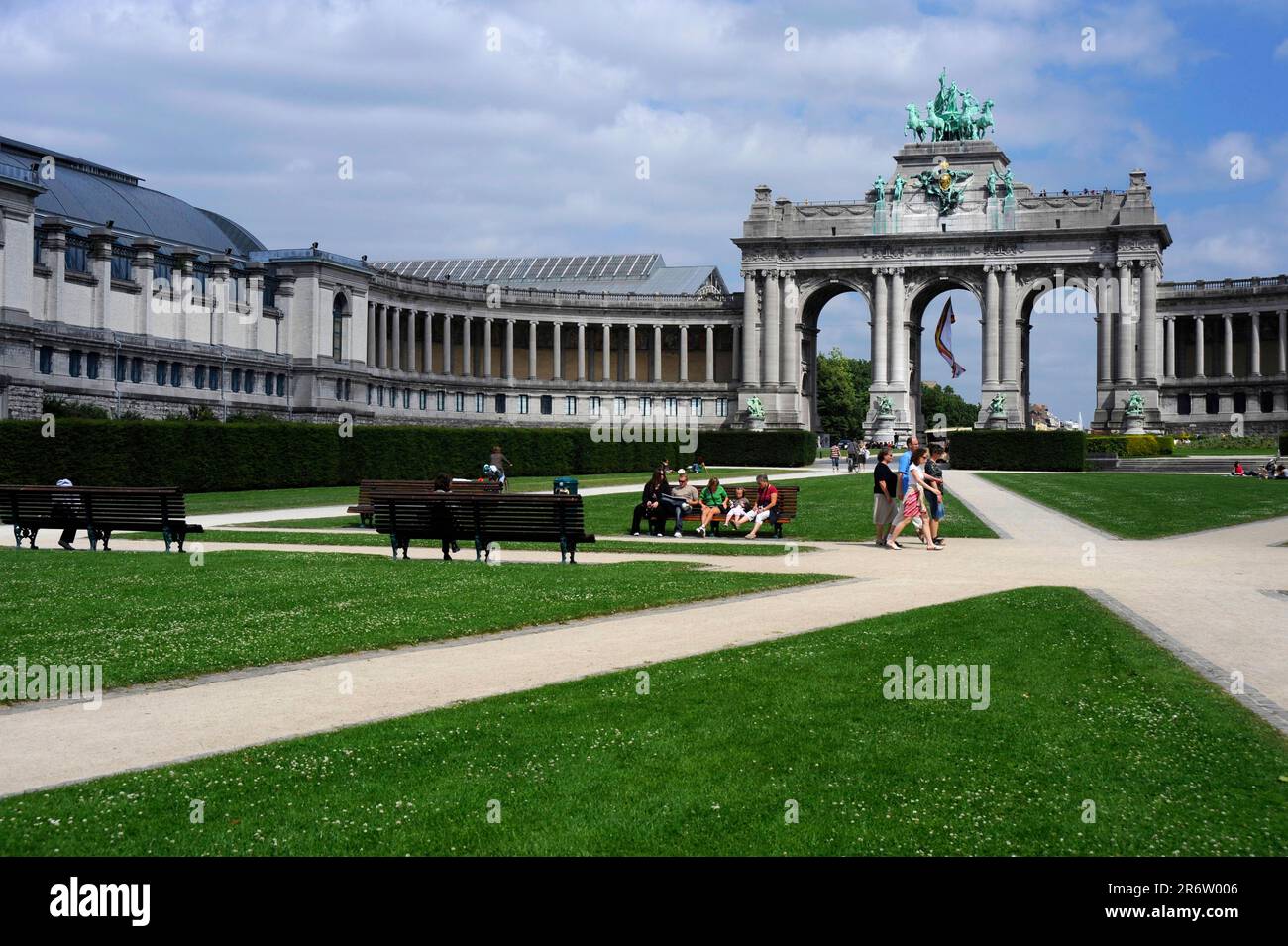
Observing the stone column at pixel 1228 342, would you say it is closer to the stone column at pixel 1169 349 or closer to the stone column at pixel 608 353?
the stone column at pixel 1169 349

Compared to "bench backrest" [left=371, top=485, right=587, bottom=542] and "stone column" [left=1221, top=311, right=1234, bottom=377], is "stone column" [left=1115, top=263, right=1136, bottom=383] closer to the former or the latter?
"stone column" [left=1221, top=311, right=1234, bottom=377]

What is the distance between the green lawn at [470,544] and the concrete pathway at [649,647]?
0.92 m

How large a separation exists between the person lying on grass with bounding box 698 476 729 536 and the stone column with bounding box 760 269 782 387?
292ft

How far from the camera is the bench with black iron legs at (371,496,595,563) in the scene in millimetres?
24656

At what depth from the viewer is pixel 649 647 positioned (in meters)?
14.8

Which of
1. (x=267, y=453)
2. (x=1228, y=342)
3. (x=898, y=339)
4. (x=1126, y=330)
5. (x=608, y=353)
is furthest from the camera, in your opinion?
(x=608, y=353)

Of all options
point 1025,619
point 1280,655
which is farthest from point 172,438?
point 1280,655

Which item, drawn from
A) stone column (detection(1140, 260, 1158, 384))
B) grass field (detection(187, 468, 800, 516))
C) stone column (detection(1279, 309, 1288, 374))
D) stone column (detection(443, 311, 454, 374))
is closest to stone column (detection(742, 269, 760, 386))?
stone column (detection(443, 311, 454, 374))

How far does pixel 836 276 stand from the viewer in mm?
121938

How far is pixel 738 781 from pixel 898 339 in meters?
114

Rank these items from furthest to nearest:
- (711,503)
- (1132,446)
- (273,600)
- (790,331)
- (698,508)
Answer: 1. (790,331)
2. (1132,446)
3. (711,503)
4. (698,508)
5. (273,600)

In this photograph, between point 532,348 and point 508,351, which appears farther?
point 532,348

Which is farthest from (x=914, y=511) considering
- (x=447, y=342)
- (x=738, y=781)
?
(x=447, y=342)

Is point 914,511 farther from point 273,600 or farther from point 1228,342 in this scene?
point 1228,342
